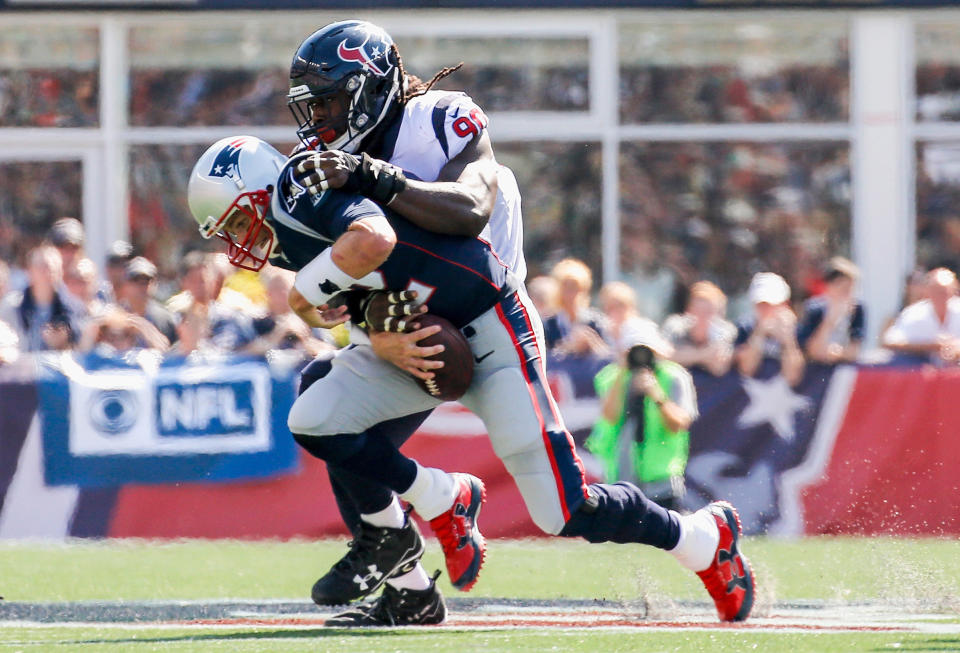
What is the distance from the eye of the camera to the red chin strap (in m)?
4.53

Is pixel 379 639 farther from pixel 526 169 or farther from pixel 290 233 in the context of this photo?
pixel 526 169

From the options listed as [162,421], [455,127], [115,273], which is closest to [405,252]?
[455,127]

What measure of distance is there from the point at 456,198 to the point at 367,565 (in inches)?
46.4

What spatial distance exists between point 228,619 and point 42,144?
686cm

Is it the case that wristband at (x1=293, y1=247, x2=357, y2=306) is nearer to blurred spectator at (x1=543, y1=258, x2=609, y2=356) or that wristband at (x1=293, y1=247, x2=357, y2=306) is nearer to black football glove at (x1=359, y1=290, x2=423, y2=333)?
black football glove at (x1=359, y1=290, x2=423, y2=333)

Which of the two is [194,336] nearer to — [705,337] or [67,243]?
[67,243]

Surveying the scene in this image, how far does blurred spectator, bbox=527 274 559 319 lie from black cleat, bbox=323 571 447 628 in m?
3.43

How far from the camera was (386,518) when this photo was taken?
16.4 feet

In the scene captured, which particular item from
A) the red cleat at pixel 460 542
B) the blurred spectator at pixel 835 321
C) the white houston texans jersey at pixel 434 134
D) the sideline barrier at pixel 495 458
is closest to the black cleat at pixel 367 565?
the red cleat at pixel 460 542

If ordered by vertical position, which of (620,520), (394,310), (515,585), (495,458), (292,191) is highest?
(292,191)

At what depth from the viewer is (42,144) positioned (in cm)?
1140

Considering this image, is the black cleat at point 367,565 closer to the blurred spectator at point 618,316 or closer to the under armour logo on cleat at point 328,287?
the under armour logo on cleat at point 328,287

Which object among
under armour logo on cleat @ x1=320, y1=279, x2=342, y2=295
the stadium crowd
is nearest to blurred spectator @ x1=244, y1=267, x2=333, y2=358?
the stadium crowd

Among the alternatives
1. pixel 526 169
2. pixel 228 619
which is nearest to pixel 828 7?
pixel 526 169
